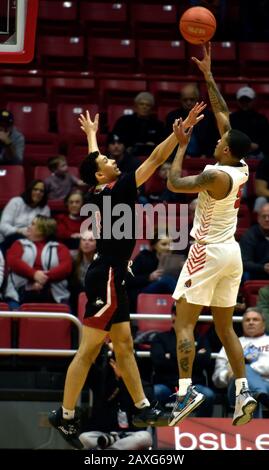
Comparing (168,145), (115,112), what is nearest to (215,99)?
(168,145)

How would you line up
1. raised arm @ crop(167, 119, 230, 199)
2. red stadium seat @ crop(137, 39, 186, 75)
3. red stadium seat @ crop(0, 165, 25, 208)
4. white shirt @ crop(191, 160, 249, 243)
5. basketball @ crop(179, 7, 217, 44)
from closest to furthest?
raised arm @ crop(167, 119, 230, 199)
white shirt @ crop(191, 160, 249, 243)
basketball @ crop(179, 7, 217, 44)
red stadium seat @ crop(0, 165, 25, 208)
red stadium seat @ crop(137, 39, 186, 75)

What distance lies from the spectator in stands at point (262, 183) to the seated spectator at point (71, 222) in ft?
6.49

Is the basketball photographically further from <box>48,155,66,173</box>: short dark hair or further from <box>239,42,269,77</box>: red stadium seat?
<box>239,42,269,77</box>: red stadium seat

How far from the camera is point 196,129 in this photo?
14.1 meters

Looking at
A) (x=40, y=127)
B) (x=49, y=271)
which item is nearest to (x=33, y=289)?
(x=49, y=271)

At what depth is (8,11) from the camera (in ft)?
29.4

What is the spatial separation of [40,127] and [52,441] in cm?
475

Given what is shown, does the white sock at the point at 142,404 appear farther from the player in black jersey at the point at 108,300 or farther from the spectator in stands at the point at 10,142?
the spectator in stands at the point at 10,142

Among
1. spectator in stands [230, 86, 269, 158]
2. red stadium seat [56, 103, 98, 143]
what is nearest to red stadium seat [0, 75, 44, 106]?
red stadium seat [56, 103, 98, 143]

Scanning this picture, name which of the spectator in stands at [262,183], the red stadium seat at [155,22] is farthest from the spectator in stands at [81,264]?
the red stadium seat at [155,22]

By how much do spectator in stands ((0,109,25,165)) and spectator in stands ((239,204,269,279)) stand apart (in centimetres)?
293

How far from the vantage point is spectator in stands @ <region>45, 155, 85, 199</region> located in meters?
13.1

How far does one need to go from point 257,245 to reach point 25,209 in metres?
2.45

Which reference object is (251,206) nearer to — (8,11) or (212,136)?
(212,136)
